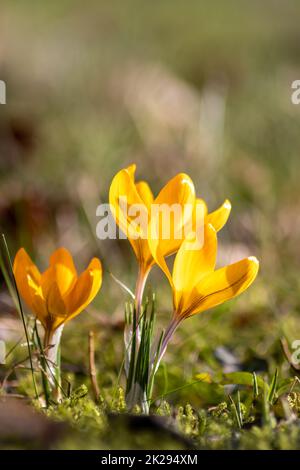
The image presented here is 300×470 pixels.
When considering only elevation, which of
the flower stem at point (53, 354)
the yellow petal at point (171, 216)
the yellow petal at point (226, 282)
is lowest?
the flower stem at point (53, 354)

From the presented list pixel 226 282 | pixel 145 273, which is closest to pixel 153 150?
pixel 145 273

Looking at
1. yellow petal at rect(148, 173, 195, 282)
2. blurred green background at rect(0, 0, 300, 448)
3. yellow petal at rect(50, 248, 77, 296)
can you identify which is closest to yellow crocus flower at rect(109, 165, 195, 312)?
yellow petal at rect(148, 173, 195, 282)

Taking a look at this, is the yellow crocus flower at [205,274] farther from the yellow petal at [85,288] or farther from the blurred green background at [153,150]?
the blurred green background at [153,150]

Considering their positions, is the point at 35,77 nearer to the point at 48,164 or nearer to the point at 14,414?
the point at 48,164

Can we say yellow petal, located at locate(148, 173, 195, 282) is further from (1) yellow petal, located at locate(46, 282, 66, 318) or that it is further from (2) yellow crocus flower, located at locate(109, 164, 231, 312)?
(1) yellow petal, located at locate(46, 282, 66, 318)

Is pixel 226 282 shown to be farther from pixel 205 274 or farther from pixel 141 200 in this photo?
pixel 141 200

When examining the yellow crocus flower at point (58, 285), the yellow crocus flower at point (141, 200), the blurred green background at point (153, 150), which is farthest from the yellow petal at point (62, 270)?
the blurred green background at point (153, 150)

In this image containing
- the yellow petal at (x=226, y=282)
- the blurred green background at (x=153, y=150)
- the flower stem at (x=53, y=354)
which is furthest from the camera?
the blurred green background at (x=153, y=150)
